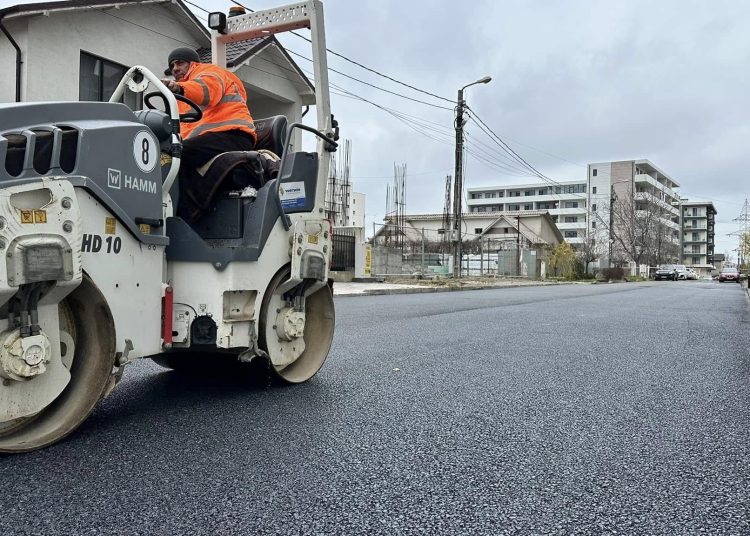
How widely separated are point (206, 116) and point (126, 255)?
1192 millimetres

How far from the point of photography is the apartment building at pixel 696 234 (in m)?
108

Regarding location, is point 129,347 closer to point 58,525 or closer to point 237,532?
point 58,525

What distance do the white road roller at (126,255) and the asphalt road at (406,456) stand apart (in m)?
0.31

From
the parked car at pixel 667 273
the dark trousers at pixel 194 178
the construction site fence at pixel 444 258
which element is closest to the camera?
the dark trousers at pixel 194 178

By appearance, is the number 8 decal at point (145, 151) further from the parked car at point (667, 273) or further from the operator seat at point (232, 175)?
the parked car at point (667, 273)

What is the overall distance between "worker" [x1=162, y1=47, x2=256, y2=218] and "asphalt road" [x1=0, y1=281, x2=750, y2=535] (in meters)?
1.33

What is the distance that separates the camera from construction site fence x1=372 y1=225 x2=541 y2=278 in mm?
26203

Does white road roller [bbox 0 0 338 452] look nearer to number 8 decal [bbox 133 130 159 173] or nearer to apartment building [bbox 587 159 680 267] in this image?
number 8 decal [bbox 133 130 159 173]

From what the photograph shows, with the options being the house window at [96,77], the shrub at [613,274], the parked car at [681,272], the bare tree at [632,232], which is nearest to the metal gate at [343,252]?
the house window at [96,77]

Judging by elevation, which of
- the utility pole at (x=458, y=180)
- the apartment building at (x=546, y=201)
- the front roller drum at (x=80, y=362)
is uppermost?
the apartment building at (x=546, y=201)

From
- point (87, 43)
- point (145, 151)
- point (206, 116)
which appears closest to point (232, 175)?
point (206, 116)

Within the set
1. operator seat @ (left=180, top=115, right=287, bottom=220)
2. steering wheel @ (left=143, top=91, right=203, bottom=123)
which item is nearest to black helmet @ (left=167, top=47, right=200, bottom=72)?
steering wheel @ (left=143, top=91, right=203, bottom=123)

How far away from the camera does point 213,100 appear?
3.43 metres

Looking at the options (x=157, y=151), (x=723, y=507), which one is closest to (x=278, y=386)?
(x=157, y=151)
